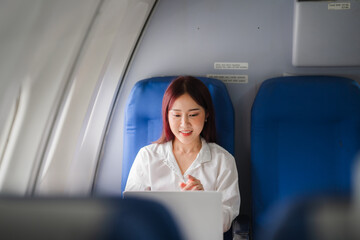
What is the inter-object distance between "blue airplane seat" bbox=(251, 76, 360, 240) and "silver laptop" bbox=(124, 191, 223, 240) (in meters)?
1.50

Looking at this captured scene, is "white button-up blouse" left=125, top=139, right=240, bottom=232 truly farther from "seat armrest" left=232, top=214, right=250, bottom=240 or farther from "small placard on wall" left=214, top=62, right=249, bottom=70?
"small placard on wall" left=214, top=62, right=249, bottom=70

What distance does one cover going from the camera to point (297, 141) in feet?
7.97

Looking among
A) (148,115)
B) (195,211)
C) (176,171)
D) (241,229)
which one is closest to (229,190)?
(241,229)

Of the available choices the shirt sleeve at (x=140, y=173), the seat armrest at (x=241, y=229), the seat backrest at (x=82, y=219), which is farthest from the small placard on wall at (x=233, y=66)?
the seat backrest at (x=82, y=219)

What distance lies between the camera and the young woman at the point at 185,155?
2301mm

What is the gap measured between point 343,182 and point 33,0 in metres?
2.14

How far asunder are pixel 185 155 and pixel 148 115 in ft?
1.28

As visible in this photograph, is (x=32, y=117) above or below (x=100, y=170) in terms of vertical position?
above

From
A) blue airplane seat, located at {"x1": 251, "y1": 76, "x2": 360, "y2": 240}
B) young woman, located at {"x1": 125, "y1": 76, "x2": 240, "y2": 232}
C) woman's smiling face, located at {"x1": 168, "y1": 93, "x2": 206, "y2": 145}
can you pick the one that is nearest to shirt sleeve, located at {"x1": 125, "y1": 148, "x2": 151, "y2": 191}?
young woman, located at {"x1": 125, "y1": 76, "x2": 240, "y2": 232}

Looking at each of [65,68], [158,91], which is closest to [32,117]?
[65,68]

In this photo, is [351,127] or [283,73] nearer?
[351,127]

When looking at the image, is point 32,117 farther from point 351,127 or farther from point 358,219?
point 351,127

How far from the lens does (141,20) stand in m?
2.64

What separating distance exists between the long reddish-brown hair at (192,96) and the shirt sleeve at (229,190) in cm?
22
